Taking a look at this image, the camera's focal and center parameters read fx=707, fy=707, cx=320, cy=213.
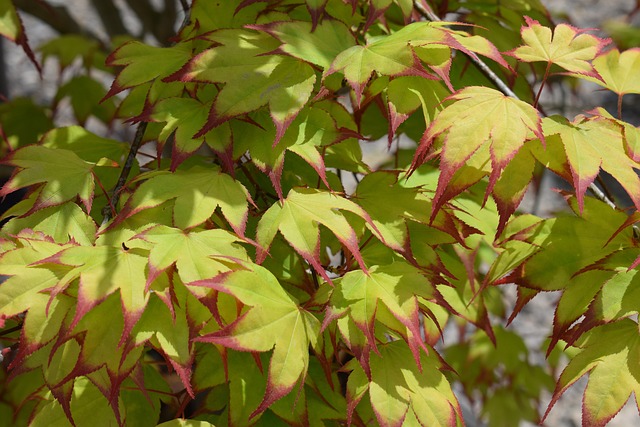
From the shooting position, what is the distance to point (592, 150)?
0.69 metres

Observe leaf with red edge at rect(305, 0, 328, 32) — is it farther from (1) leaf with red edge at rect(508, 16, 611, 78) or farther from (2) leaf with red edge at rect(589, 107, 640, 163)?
(2) leaf with red edge at rect(589, 107, 640, 163)

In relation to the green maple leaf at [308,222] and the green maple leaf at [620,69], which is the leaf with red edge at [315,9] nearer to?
the green maple leaf at [308,222]

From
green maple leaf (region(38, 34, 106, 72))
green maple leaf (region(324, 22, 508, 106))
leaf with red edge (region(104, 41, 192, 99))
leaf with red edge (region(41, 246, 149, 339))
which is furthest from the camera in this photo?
green maple leaf (region(38, 34, 106, 72))

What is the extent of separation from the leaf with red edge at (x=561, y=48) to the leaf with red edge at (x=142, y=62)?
382 millimetres

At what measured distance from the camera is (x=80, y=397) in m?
0.75

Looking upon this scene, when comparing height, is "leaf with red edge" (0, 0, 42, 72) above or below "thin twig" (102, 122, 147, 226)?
above

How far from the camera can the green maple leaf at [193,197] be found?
70 centimetres


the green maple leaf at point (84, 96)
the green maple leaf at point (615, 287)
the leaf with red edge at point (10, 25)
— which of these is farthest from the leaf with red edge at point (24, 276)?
the green maple leaf at point (84, 96)

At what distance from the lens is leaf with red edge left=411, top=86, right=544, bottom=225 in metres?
0.65

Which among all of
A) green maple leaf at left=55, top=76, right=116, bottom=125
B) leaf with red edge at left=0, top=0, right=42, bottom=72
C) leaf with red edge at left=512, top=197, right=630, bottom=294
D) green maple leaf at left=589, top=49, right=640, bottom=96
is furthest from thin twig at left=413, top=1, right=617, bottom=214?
green maple leaf at left=55, top=76, right=116, bottom=125

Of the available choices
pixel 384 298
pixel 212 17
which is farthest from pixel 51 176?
pixel 384 298

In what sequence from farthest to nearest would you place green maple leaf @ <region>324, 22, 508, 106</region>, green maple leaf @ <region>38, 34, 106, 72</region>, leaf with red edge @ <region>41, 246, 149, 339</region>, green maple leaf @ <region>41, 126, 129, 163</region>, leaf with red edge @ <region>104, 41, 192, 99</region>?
green maple leaf @ <region>38, 34, 106, 72</region> < green maple leaf @ <region>41, 126, 129, 163</region> < leaf with red edge @ <region>104, 41, 192, 99</region> < green maple leaf @ <region>324, 22, 508, 106</region> < leaf with red edge @ <region>41, 246, 149, 339</region>

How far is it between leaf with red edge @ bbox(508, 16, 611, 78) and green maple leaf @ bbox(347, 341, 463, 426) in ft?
1.15

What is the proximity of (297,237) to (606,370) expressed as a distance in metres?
0.33
